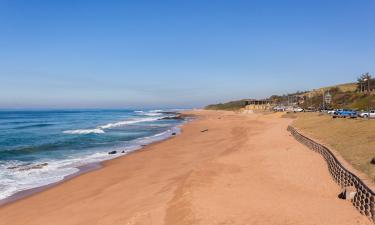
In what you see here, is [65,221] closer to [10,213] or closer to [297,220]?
[10,213]

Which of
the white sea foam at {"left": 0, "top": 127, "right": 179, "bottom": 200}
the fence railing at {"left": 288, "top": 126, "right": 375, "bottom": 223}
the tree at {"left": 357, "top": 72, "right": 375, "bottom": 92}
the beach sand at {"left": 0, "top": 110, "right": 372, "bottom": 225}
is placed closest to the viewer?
the fence railing at {"left": 288, "top": 126, "right": 375, "bottom": 223}

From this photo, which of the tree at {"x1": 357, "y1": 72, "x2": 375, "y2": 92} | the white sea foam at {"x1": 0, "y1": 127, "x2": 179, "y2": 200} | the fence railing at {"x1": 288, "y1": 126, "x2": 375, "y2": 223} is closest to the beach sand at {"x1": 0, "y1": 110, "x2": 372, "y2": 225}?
the fence railing at {"x1": 288, "y1": 126, "x2": 375, "y2": 223}

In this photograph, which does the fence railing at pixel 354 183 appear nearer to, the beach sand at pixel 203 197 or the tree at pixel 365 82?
the beach sand at pixel 203 197

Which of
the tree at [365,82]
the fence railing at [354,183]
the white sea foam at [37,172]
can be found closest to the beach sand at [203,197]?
the fence railing at [354,183]

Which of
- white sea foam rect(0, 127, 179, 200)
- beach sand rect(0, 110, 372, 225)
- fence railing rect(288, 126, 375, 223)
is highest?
fence railing rect(288, 126, 375, 223)

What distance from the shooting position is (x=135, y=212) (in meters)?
11.9

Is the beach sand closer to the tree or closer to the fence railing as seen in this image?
the fence railing

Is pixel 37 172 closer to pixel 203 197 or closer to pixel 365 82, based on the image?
pixel 203 197

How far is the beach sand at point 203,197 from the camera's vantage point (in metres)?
10.7

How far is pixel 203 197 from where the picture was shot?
12.5 meters

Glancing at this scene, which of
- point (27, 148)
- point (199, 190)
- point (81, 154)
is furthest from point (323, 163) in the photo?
point (27, 148)

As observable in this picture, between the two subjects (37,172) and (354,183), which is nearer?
(354,183)

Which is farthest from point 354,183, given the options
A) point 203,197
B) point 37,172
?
point 37,172

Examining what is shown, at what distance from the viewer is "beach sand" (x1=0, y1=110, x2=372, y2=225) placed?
1073cm
